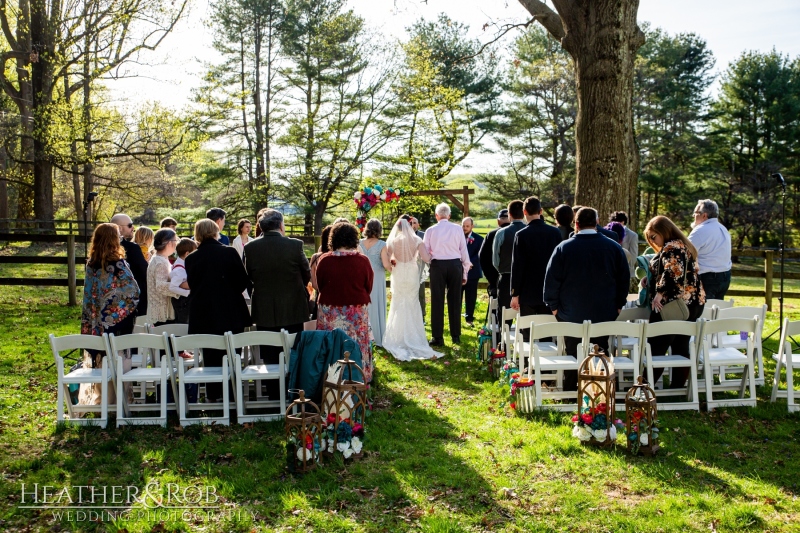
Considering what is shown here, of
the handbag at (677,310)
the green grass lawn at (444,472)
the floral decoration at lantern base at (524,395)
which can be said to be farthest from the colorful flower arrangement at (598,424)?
the handbag at (677,310)

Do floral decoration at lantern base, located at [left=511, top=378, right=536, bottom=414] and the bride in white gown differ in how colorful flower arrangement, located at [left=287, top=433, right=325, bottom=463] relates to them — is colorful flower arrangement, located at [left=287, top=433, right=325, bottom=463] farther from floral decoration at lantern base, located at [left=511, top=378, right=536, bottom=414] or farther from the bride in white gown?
the bride in white gown

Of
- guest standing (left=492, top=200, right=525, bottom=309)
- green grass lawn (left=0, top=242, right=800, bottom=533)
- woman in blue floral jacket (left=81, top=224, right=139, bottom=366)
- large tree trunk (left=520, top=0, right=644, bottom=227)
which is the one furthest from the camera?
large tree trunk (left=520, top=0, right=644, bottom=227)

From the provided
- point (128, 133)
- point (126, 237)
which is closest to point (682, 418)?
point (126, 237)

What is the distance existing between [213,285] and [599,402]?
371 cm

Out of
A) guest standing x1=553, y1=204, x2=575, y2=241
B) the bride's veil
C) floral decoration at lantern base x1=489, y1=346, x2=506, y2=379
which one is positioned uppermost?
guest standing x1=553, y1=204, x2=575, y2=241

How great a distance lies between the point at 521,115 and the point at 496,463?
3053 centimetres

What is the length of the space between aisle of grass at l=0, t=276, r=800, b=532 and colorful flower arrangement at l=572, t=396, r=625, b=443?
132mm

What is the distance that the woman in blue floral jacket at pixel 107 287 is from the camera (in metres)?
6.60

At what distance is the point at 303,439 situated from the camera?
4.96 meters

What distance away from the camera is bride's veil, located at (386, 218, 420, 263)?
30.2 ft

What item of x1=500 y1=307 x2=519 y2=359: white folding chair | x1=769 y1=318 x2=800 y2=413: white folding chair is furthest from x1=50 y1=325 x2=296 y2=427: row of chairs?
x1=769 y1=318 x2=800 y2=413: white folding chair

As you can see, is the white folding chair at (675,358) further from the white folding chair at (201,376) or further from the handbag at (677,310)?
the white folding chair at (201,376)

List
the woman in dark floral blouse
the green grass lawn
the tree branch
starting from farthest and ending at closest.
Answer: the tree branch, the woman in dark floral blouse, the green grass lawn

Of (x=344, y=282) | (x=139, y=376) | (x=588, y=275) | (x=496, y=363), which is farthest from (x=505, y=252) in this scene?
(x=139, y=376)
